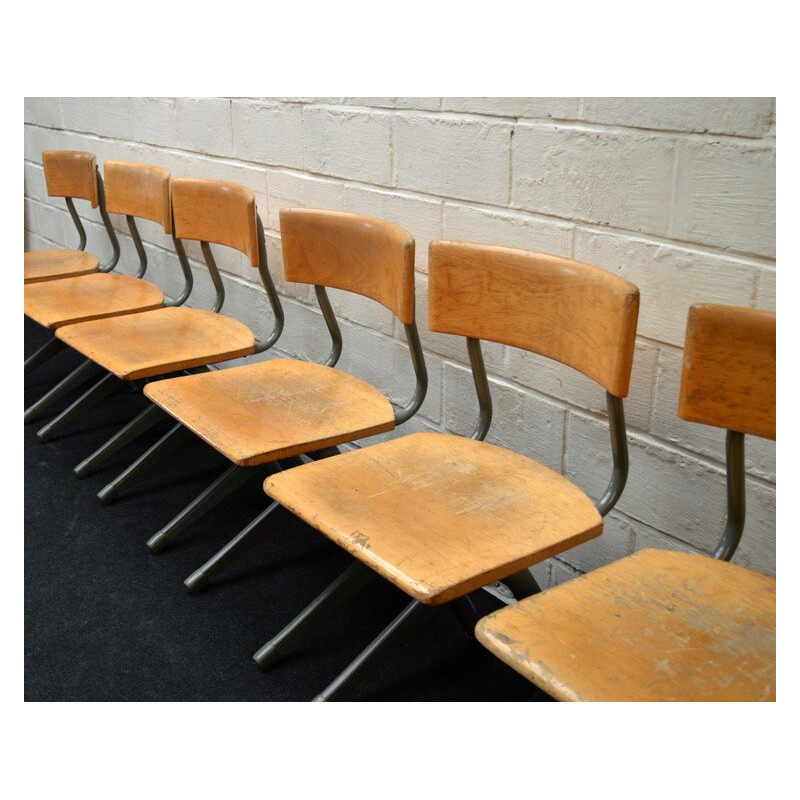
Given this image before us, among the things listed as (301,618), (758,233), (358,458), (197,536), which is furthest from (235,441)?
(758,233)

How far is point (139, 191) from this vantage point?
2785mm

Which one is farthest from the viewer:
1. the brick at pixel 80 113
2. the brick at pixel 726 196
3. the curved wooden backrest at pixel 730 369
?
the brick at pixel 80 113

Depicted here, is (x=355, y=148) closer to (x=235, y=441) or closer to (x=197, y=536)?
(x=235, y=441)

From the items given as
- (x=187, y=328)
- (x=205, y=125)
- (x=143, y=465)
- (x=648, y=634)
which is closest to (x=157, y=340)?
(x=187, y=328)

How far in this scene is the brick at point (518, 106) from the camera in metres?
1.66

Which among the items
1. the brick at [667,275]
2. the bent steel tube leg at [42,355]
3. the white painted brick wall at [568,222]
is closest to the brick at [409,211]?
the white painted brick wall at [568,222]

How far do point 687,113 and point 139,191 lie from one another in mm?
1847

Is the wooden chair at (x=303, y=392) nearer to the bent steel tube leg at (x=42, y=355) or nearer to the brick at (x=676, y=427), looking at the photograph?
the brick at (x=676, y=427)

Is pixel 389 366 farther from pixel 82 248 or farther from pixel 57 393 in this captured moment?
pixel 82 248

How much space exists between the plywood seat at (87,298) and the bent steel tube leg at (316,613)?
1175 mm

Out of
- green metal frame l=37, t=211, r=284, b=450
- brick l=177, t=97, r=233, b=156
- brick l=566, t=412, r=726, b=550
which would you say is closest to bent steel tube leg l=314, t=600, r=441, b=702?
brick l=566, t=412, r=726, b=550

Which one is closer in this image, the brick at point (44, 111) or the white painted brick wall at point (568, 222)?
the white painted brick wall at point (568, 222)

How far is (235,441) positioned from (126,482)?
2.90ft

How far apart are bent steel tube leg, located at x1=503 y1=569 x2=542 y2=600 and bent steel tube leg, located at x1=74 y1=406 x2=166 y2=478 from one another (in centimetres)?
137
